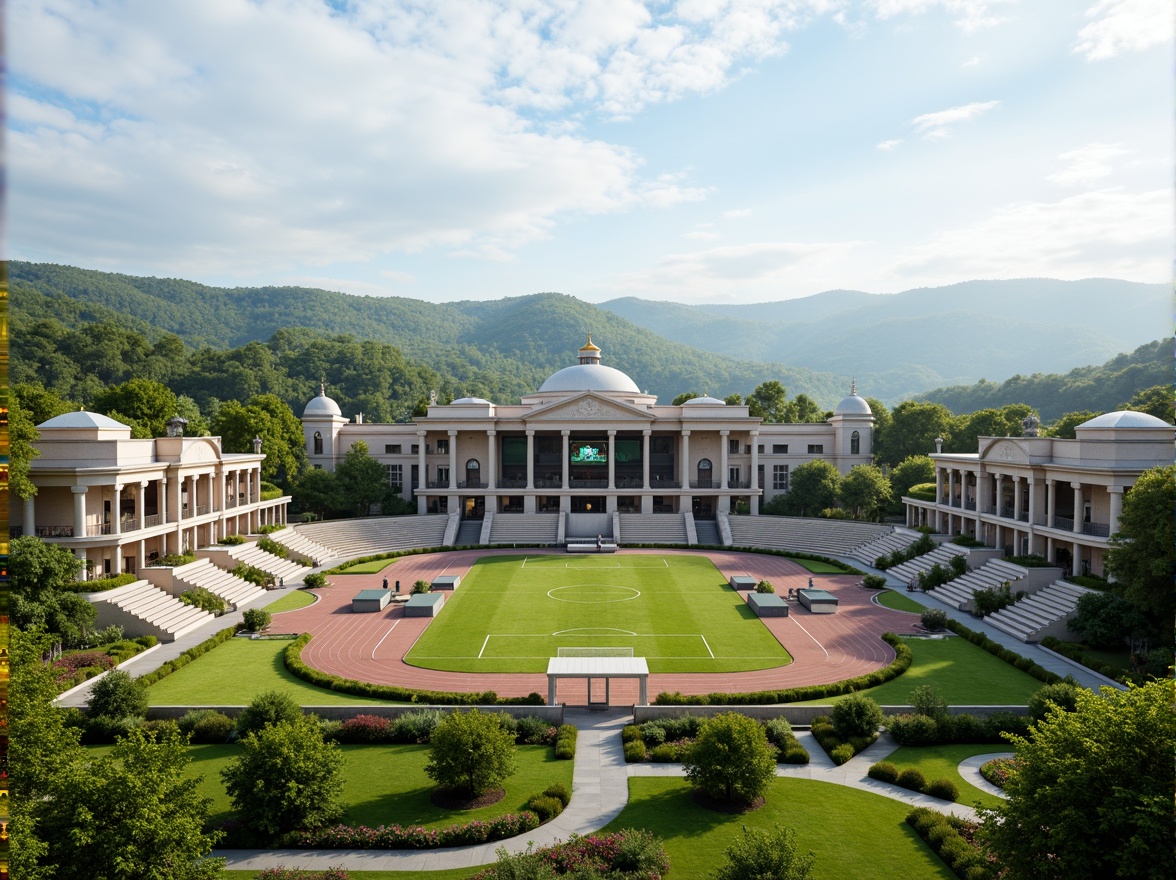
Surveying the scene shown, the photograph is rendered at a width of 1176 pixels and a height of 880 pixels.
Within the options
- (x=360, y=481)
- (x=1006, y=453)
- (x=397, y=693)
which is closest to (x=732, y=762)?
(x=397, y=693)

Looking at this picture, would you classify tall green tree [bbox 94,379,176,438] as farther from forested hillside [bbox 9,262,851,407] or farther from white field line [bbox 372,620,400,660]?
forested hillside [bbox 9,262,851,407]

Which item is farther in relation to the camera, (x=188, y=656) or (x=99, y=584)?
(x=99, y=584)

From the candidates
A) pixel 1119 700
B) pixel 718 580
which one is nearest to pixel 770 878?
pixel 1119 700

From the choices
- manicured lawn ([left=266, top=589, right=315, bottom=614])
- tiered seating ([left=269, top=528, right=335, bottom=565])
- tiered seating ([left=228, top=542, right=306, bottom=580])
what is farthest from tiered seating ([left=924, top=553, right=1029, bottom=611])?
tiered seating ([left=269, top=528, right=335, bottom=565])

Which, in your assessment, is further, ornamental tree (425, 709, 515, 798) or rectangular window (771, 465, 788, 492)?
rectangular window (771, 465, 788, 492)

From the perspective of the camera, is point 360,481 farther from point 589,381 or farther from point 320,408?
point 589,381

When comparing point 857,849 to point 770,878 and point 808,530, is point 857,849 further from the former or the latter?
point 808,530
